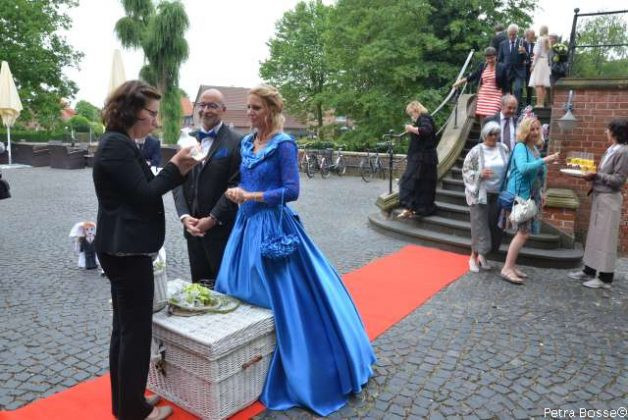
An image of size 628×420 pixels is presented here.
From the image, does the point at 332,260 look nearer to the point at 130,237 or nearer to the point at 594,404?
the point at 594,404

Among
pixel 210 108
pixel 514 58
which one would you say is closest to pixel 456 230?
pixel 514 58

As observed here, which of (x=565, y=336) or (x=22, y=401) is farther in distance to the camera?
(x=565, y=336)

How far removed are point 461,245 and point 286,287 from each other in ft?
14.1

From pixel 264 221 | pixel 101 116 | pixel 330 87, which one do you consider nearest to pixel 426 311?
pixel 264 221

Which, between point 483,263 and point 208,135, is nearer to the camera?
point 208,135

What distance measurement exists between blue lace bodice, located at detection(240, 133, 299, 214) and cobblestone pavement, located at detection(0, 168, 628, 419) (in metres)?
1.25

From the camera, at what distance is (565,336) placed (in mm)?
3797

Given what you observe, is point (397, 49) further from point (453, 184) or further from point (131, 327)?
point (131, 327)

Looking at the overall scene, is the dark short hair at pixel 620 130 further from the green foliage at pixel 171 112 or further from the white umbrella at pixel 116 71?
the green foliage at pixel 171 112

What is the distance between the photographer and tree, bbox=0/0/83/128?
23812 mm

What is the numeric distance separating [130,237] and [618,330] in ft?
13.0

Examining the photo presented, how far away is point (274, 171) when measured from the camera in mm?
2766

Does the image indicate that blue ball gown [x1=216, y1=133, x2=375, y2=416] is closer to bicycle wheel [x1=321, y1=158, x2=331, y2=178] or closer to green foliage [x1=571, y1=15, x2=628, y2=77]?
green foliage [x1=571, y1=15, x2=628, y2=77]

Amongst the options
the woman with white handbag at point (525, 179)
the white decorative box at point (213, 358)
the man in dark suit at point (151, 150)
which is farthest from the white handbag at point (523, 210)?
the man in dark suit at point (151, 150)
